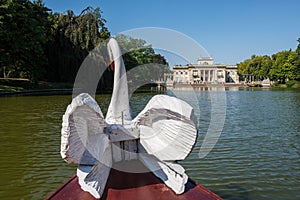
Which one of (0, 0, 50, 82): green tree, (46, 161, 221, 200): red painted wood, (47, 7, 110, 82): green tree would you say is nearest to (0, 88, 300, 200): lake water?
(46, 161, 221, 200): red painted wood

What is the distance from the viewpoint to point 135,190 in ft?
8.47

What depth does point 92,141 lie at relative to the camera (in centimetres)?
252

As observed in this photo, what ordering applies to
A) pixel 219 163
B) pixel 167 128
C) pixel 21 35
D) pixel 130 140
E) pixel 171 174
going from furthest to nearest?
pixel 21 35
pixel 219 163
pixel 130 140
pixel 171 174
pixel 167 128

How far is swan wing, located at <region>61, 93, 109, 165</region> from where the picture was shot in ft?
6.88

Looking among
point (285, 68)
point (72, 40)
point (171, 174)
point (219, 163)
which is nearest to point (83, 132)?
point (171, 174)

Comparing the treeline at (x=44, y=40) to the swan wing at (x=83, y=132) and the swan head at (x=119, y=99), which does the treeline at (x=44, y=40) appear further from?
the swan wing at (x=83, y=132)

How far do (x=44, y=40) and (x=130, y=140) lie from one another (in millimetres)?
21781

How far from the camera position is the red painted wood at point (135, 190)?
97.7 inches

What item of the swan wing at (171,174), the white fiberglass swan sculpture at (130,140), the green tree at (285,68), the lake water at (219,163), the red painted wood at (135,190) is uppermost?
the green tree at (285,68)

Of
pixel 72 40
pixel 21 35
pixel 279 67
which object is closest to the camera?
pixel 21 35

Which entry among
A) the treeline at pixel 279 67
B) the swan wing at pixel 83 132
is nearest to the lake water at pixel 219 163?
the swan wing at pixel 83 132

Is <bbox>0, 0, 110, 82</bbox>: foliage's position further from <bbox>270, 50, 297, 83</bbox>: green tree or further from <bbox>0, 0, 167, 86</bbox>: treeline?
<bbox>270, 50, 297, 83</bbox>: green tree

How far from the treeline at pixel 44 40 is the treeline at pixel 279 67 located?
128ft

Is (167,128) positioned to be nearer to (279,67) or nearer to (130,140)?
(130,140)
